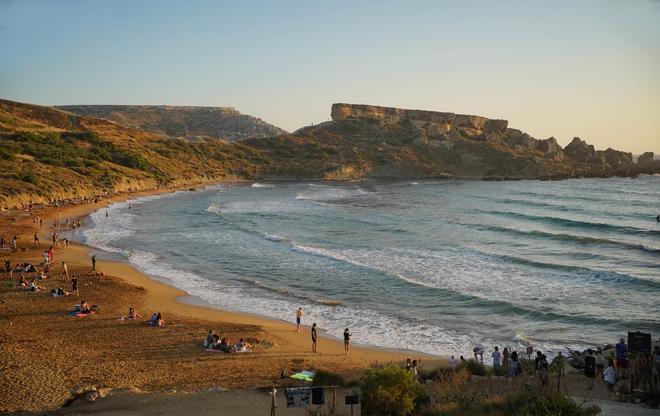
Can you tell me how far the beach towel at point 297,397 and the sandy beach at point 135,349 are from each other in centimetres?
318

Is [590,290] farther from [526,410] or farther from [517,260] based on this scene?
[526,410]

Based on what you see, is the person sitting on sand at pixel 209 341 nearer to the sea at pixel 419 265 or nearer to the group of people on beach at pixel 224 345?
the group of people on beach at pixel 224 345

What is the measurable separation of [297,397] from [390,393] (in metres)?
2.26

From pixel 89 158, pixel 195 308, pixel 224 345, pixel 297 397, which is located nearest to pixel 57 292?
pixel 195 308

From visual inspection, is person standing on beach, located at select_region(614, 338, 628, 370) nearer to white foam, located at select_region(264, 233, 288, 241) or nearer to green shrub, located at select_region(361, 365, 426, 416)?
green shrub, located at select_region(361, 365, 426, 416)

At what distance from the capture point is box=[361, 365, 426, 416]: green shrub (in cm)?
1147

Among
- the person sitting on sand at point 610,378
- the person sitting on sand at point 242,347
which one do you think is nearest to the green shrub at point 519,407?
the person sitting on sand at point 610,378

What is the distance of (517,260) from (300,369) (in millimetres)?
20322

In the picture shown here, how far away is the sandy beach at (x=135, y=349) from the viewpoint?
15.5 m

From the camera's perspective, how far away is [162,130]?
195875 mm

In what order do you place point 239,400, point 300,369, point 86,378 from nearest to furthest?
1. point 239,400
2. point 86,378
3. point 300,369

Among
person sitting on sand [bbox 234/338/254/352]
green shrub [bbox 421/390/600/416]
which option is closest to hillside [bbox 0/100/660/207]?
person sitting on sand [bbox 234/338/254/352]

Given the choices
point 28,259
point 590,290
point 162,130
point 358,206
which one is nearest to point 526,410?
point 590,290

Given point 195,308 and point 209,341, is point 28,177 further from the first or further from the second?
point 209,341
